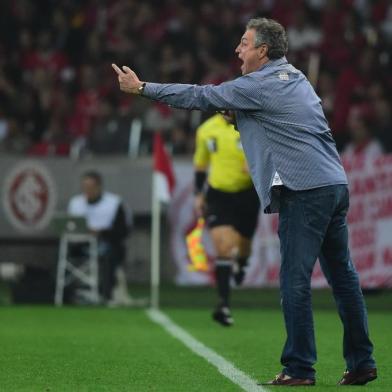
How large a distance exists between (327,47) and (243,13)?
2.14 meters

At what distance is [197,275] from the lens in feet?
65.0

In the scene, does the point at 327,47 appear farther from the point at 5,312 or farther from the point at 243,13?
the point at 5,312

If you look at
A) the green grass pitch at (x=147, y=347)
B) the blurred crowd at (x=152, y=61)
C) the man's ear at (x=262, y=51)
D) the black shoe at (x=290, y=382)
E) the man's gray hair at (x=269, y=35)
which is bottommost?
the green grass pitch at (x=147, y=347)

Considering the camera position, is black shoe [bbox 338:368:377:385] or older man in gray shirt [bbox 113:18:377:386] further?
black shoe [bbox 338:368:377:385]

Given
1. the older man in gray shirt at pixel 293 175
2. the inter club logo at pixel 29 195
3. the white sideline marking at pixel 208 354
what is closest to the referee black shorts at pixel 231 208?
the white sideline marking at pixel 208 354

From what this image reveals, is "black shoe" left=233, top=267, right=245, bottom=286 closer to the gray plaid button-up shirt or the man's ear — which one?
the gray plaid button-up shirt

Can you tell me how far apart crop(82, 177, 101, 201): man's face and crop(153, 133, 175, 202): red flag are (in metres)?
1.40

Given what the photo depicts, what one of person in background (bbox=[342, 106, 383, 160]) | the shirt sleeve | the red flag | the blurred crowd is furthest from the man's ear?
the blurred crowd

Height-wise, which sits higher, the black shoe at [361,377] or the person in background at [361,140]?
the person in background at [361,140]

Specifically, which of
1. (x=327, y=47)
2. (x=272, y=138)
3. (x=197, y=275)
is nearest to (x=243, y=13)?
(x=327, y=47)

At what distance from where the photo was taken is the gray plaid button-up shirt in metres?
8.30

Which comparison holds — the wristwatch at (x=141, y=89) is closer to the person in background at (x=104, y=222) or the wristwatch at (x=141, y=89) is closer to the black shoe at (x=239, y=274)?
the black shoe at (x=239, y=274)

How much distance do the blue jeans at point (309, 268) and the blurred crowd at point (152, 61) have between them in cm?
1132

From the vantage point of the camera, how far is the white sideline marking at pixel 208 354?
8.49 meters
